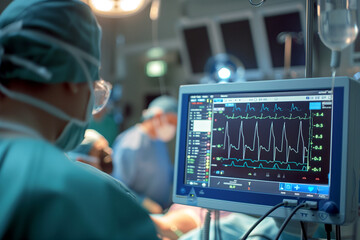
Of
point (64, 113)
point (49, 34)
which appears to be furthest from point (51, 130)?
point (49, 34)

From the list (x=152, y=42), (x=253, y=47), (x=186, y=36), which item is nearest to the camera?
(x=253, y=47)

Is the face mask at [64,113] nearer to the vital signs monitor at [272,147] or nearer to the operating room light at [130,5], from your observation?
the vital signs monitor at [272,147]

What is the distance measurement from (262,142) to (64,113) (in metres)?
0.52

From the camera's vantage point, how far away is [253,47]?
3.07m

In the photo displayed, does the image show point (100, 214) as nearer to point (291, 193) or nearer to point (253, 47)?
point (291, 193)

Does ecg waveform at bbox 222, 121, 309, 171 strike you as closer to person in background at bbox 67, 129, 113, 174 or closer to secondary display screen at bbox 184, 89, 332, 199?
secondary display screen at bbox 184, 89, 332, 199

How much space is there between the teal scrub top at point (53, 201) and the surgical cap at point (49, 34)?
0.16 meters

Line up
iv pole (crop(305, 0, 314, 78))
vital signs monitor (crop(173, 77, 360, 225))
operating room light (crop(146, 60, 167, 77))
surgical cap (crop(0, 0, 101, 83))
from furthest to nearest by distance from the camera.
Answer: operating room light (crop(146, 60, 167, 77)), iv pole (crop(305, 0, 314, 78)), vital signs monitor (crop(173, 77, 360, 225)), surgical cap (crop(0, 0, 101, 83))

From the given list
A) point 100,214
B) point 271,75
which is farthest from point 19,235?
point 271,75

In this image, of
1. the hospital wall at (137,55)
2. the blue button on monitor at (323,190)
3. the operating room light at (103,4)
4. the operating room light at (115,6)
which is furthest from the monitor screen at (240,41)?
the blue button on monitor at (323,190)

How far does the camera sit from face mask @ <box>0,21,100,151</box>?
2.51ft

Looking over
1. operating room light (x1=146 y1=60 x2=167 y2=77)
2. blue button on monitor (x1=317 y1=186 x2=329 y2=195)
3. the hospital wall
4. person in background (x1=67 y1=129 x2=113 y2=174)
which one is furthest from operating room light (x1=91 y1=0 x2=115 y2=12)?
operating room light (x1=146 y1=60 x2=167 y2=77)

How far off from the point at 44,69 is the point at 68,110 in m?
0.12

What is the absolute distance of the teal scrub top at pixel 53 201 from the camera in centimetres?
61
